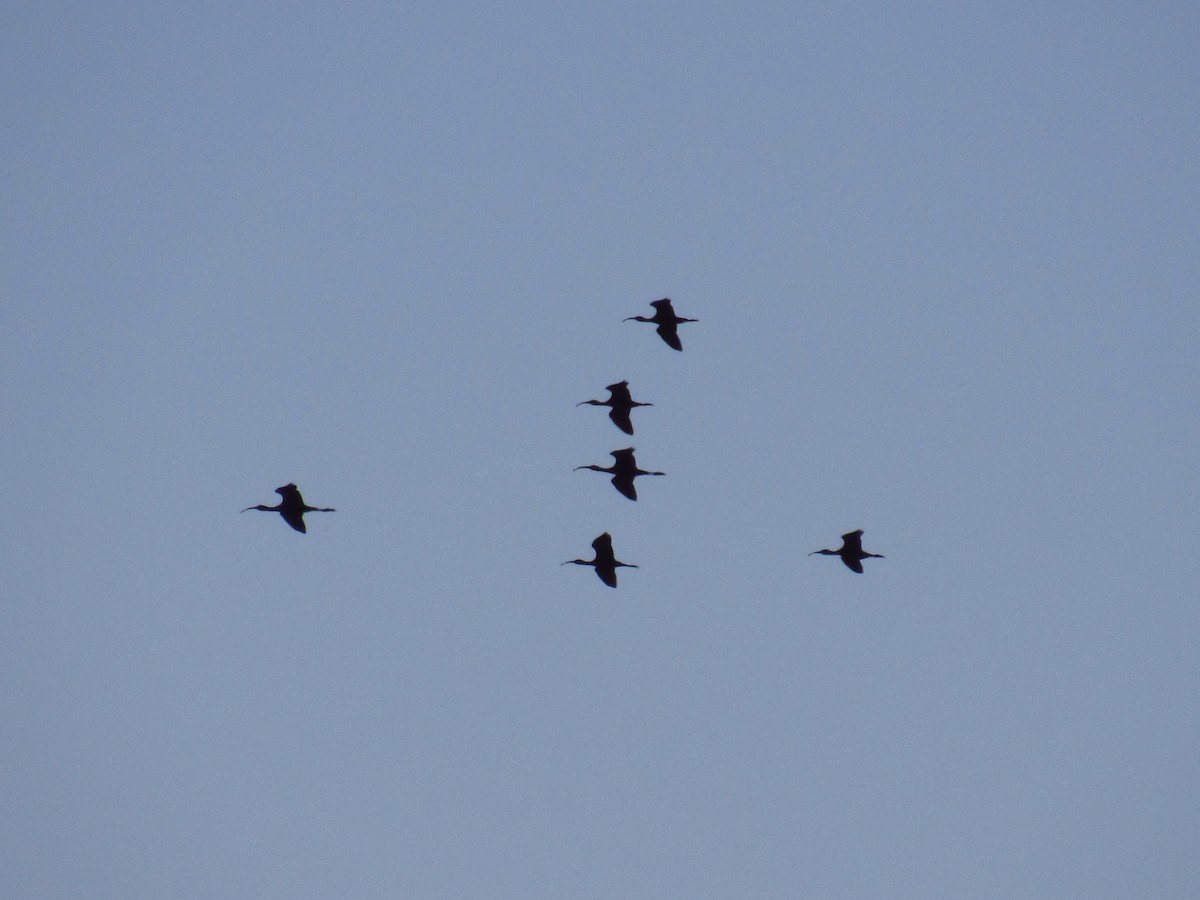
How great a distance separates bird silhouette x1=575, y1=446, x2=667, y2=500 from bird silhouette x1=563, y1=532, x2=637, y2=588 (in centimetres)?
134

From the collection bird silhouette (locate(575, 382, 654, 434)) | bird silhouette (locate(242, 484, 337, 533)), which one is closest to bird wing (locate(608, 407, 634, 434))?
bird silhouette (locate(575, 382, 654, 434))

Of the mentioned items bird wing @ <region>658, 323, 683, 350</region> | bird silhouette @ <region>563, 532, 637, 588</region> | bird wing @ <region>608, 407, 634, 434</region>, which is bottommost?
bird silhouette @ <region>563, 532, 637, 588</region>

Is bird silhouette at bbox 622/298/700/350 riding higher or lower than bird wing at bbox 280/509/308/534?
higher

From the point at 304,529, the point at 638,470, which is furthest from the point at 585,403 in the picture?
the point at 304,529

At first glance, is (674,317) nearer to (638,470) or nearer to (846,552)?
(638,470)

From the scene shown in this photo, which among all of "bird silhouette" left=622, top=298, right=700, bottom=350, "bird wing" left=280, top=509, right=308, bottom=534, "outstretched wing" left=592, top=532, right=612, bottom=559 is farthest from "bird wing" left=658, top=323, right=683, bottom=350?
"bird wing" left=280, top=509, right=308, bottom=534

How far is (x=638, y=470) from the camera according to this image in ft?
150

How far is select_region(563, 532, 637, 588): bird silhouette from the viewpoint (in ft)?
149

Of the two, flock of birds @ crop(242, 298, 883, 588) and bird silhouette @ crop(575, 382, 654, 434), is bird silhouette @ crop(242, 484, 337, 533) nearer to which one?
flock of birds @ crop(242, 298, 883, 588)

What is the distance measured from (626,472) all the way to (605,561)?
98.6 inches

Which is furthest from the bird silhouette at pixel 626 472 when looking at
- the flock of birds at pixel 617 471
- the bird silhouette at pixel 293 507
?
the bird silhouette at pixel 293 507

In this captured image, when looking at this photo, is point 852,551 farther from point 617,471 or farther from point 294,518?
point 294,518

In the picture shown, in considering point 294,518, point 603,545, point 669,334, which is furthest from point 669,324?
point 294,518

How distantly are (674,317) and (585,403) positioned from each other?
131 inches
